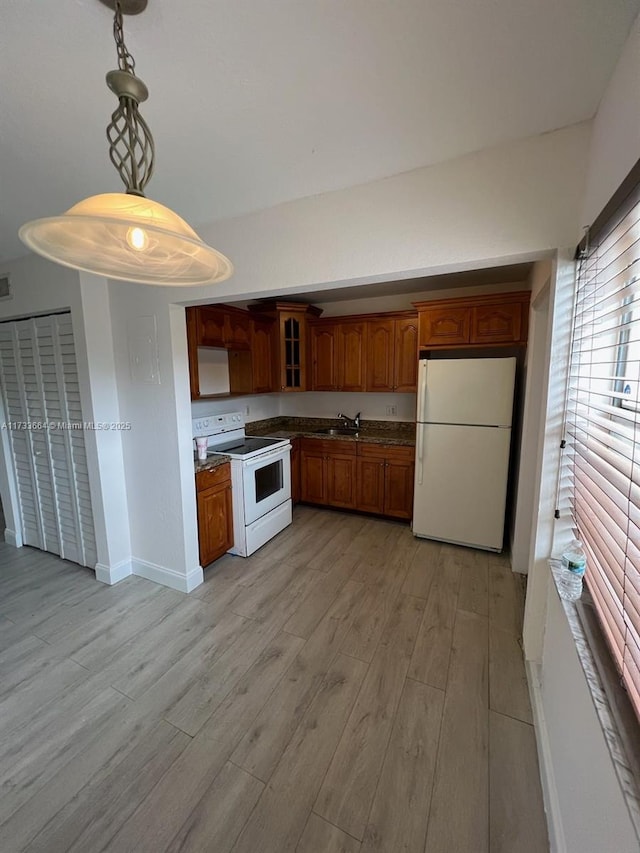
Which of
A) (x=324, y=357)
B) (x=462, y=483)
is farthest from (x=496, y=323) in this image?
(x=324, y=357)

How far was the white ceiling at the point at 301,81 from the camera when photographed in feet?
2.93

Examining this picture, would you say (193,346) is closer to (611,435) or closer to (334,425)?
(334,425)

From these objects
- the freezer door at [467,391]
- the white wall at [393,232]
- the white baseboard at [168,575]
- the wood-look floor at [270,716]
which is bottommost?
the wood-look floor at [270,716]

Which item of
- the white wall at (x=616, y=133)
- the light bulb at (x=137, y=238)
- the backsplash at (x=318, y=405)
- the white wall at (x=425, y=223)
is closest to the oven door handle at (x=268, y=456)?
the backsplash at (x=318, y=405)

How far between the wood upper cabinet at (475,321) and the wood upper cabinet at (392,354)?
16.8 inches

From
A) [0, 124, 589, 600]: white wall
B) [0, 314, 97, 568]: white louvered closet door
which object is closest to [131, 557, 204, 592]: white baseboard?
[0, 124, 589, 600]: white wall

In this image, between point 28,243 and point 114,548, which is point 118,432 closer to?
point 114,548

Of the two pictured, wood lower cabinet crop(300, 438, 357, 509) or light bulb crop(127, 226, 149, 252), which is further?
wood lower cabinet crop(300, 438, 357, 509)

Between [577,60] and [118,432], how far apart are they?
305 centimetres

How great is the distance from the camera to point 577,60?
103cm

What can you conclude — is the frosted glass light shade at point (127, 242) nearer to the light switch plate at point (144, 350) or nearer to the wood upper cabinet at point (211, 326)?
the light switch plate at point (144, 350)

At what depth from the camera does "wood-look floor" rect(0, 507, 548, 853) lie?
1.23m

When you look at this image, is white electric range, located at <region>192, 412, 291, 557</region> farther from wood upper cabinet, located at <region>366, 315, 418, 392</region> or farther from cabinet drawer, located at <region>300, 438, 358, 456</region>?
wood upper cabinet, located at <region>366, 315, 418, 392</region>

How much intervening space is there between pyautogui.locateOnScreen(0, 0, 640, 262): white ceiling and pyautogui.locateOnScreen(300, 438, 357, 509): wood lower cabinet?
103 inches
